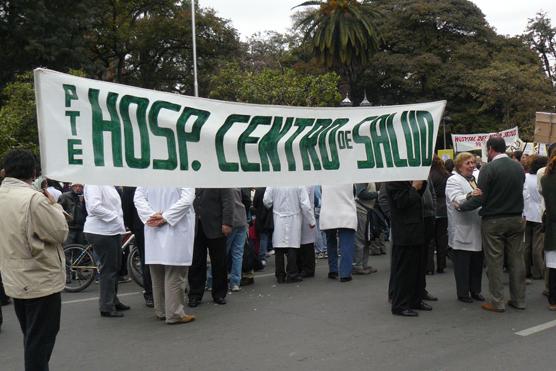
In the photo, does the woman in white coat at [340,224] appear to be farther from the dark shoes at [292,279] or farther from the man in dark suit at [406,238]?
the man in dark suit at [406,238]

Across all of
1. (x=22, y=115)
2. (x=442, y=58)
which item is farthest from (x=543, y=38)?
(x=22, y=115)

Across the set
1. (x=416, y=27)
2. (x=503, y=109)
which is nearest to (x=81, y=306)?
(x=503, y=109)

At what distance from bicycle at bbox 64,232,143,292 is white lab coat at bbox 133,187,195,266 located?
7.88ft

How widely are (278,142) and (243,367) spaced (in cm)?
205

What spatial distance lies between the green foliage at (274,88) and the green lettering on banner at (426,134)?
21752 millimetres

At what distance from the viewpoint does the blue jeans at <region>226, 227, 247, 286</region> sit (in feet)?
25.7

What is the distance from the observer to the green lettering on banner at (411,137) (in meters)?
5.90

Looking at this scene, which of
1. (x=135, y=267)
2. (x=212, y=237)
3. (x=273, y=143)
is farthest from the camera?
(x=135, y=267)

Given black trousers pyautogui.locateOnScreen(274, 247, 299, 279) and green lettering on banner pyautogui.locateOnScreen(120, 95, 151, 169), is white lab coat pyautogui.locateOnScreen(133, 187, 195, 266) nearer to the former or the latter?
green lettering on banner pyautogui.locateOnScreen(120, 95, 151, 169)

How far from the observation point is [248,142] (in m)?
5.06

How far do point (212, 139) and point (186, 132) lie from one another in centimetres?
24

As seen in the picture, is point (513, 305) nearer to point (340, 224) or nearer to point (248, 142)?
point (340, 224)

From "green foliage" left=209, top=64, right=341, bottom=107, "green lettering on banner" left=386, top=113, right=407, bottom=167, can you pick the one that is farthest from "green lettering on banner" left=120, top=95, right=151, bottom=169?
"green foliage" left=209, top=64, right=341, bottom=107

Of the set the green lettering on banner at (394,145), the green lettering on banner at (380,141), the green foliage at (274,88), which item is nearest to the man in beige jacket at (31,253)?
the green lettering on banner at (380,141)
